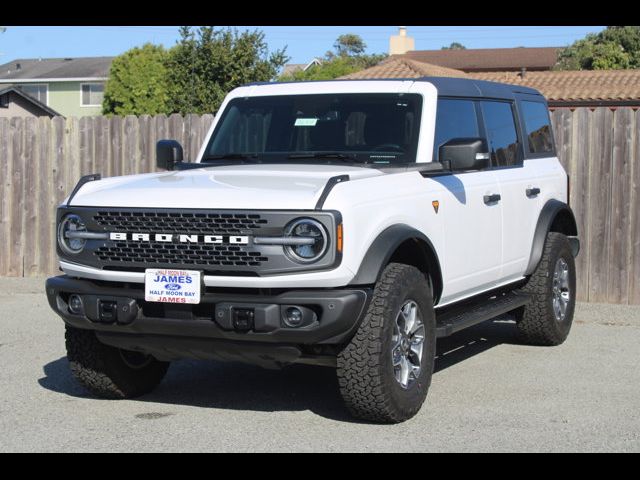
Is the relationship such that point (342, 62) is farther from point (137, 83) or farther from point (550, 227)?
point (550, 227)

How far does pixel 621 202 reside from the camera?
11.4m

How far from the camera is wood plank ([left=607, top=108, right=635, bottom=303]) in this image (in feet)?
37.3

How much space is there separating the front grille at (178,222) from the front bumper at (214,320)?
1.12 ft

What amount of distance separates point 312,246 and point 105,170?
7.67 m

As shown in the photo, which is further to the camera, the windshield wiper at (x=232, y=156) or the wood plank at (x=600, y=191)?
the wood plank at (x=600, y=191)

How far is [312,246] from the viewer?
19.7ft

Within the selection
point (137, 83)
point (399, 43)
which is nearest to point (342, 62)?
point (399, 43)

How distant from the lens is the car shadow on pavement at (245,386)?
7.08 m

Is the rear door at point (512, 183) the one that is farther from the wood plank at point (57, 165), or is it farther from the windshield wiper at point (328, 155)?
the wood plank at point (57, 165)

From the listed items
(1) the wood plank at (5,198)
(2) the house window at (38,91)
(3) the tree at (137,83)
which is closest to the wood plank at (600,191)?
(1) the wood plank at (5,198)

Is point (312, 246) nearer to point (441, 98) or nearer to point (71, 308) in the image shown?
point (71, 308)

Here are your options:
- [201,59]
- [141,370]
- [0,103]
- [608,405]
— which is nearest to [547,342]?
[608,405]

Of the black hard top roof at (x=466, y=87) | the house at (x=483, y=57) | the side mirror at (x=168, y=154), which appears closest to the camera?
the black hard top roof at (x=466, y=87)
